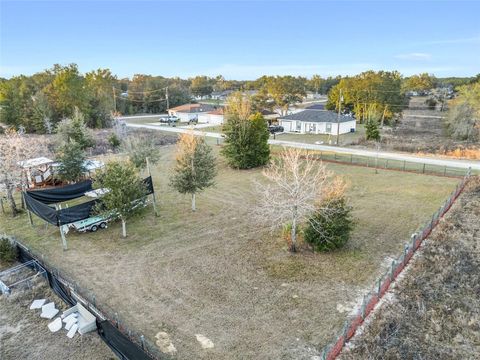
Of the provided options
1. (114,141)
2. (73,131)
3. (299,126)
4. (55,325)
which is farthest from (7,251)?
(299,126)

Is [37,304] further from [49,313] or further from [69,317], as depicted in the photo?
[69,317]

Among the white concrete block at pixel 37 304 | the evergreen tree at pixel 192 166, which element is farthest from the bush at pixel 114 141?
the white concrete block at pixel 37 304

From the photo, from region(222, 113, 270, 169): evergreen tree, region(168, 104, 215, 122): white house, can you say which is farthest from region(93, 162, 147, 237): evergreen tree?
A: region(168, 104, 215, 122): white house

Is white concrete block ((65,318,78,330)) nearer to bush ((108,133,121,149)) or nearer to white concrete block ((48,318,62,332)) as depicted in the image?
white concrete block ((48,318,62,332))

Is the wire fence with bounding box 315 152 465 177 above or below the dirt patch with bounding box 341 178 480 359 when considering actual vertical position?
above

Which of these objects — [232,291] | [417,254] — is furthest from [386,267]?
[232,291]
